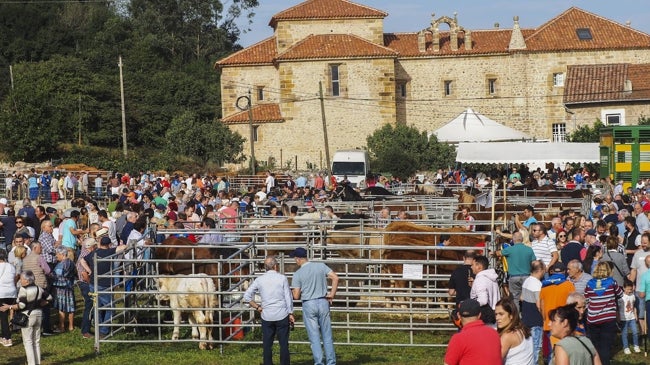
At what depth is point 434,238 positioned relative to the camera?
765 inches

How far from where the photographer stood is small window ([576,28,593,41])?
72.1 m

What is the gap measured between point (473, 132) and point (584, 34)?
82.4 ft

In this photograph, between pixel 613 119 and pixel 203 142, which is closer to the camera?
pixel 203 142

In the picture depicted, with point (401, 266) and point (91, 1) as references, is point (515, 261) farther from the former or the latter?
point (91, 1)

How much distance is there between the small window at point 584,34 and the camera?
236ft

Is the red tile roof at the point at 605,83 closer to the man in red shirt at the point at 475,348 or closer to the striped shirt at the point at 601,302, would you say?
the striped shirt at the point at 601,302

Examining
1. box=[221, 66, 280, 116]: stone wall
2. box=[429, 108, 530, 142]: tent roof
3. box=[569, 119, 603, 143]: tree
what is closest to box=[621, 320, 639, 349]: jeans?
box=[429, 108, 530, 142]: tent roof

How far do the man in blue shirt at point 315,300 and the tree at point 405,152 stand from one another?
4334 cm

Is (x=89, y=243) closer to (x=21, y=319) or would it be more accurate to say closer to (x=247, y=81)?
(x=21, y=319)

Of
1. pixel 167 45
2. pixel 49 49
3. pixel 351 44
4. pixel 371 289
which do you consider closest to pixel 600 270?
pixel 371 289

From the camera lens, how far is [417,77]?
239 ft

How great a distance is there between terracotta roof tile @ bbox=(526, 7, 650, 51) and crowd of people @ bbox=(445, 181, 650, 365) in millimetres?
53979

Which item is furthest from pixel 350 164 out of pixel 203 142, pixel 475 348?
pixel 475 348

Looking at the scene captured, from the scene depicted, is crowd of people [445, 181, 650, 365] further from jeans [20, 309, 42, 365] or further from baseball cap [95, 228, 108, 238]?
baseball cap [95, 228, 108, 238]
